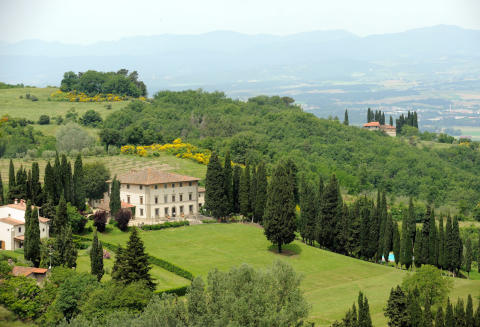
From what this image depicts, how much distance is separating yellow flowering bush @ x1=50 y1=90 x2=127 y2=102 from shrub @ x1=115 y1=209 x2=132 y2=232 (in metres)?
72.4

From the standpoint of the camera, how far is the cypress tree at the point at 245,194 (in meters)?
62.7

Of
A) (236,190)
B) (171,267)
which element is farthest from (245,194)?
(171,267)

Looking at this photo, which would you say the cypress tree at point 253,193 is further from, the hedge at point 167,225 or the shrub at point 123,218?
the shrub at point 123,218

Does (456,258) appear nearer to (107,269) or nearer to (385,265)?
(385,265)

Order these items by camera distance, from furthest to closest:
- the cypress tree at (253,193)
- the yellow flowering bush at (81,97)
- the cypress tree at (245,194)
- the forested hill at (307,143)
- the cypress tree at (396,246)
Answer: the yellow flowering bush at (81,97)
the forested hill at (307,143)
the cypress tree at (245,194)
the cypress tree at (253,193)
the cypress tree at (396,246)

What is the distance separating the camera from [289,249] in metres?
55.7

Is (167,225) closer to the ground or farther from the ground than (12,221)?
closer to the ground

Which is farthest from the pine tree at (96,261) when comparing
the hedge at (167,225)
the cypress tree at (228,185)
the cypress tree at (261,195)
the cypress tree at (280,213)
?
the cypress tree at (261,195)

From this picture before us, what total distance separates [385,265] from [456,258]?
5.40 meters

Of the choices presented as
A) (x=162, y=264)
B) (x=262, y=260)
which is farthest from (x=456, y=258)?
(x=162, y=264)

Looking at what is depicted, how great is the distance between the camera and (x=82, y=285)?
39969mm

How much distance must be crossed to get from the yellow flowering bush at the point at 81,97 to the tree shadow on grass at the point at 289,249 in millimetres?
77594

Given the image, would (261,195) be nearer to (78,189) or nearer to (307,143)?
(78,189)

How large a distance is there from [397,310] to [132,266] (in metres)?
15.5
